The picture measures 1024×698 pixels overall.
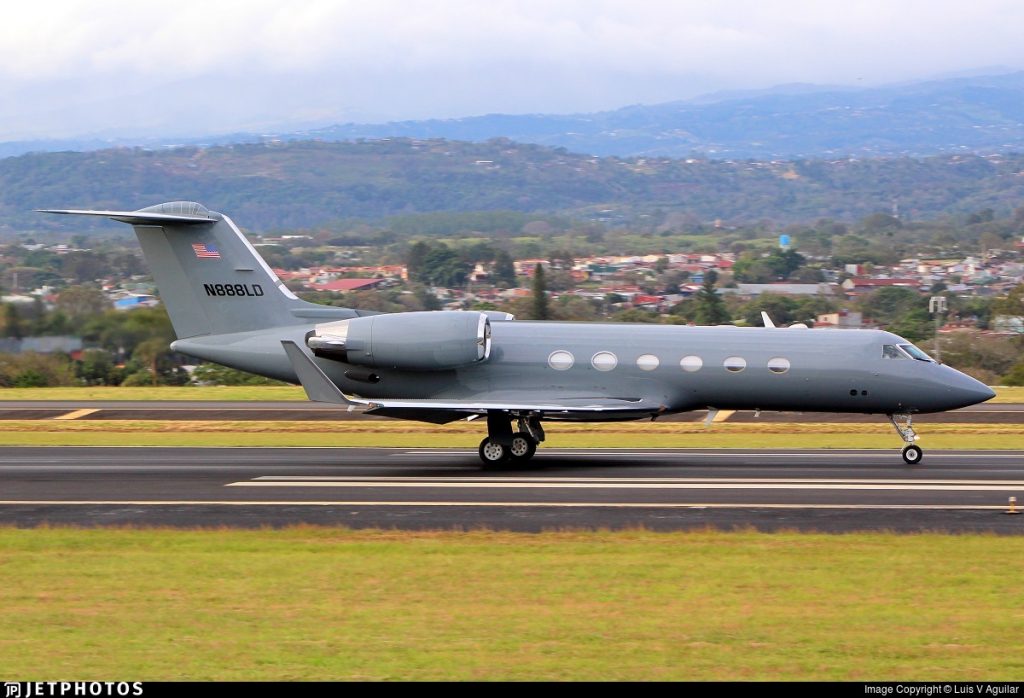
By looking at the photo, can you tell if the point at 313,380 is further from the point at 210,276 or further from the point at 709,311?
the point at 709,311

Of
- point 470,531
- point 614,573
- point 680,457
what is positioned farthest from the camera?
point 680,457

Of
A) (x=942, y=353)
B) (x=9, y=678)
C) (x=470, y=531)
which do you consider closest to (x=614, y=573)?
(x=470, y=531)

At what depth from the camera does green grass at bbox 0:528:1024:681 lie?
1033 cm

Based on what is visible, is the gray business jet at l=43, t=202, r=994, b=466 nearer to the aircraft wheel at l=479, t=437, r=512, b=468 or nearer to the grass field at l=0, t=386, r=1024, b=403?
the aircraft wheel at l=479, t=437, r=512, b=468

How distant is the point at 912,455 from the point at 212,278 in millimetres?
14891

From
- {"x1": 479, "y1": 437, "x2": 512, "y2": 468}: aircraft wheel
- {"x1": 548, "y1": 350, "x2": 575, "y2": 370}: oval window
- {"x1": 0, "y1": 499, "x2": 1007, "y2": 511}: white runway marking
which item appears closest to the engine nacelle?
{"x1": 548, "y1": 350, "x2": 575, "y2": 370}: oval window

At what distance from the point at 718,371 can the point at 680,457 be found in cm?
281

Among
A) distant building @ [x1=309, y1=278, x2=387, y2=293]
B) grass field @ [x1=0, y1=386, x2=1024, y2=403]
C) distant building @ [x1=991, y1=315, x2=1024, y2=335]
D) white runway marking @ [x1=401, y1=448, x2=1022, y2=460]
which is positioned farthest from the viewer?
distant building @ [x1=309, y1=278, x2=387, y2=293]

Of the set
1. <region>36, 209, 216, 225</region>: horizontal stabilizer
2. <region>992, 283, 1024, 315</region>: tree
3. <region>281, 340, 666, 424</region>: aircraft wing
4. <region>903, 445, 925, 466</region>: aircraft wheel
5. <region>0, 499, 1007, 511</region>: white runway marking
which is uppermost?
<region>36, 209, 216, 225</region>: horizontal stabilizer

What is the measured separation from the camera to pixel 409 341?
24.6 m

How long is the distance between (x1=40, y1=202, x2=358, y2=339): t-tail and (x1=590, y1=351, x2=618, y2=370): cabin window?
5264mm

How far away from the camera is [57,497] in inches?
822

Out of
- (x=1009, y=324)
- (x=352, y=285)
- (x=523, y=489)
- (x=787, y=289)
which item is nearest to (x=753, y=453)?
(x=523, y=489)
